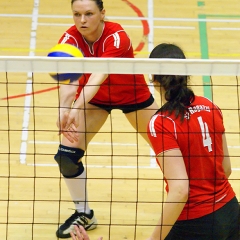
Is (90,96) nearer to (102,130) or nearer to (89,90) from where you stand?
(89,90)

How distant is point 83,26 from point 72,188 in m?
1.32

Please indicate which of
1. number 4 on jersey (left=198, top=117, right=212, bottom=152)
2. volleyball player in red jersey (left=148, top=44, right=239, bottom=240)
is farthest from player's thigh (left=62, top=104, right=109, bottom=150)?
number 4 on jersey (left=198, top=117, right=212, bottom=152)

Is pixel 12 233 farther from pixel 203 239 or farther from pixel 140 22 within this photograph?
pixel 140 22

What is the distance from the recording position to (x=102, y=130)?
7516mm

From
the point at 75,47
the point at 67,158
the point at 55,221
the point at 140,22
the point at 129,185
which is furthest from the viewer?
the point at 140,22

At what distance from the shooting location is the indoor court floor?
6.18 metres

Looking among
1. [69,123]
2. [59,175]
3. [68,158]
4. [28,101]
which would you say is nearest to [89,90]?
[69,123]

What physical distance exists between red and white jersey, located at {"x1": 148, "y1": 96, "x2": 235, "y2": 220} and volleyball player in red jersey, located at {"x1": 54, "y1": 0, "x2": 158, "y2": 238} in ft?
3.53

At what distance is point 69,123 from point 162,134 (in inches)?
41.6

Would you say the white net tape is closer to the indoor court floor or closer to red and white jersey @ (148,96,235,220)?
red and white jersey @ (148,96,235,220)

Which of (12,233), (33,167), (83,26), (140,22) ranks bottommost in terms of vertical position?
(12,233)

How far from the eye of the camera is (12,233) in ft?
19.5

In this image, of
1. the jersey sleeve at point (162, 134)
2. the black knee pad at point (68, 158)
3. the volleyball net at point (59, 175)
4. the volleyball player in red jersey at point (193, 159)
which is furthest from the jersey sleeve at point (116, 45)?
the jersey sleeve at point (162, 134)

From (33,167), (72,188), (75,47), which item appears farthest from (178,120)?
(33,167)
